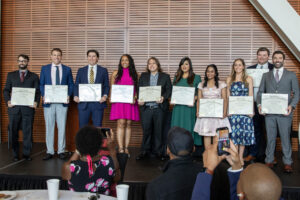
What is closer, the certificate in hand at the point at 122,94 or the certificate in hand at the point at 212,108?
the certificate in hand at the point at 212,108

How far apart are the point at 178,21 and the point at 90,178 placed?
4.49 metres

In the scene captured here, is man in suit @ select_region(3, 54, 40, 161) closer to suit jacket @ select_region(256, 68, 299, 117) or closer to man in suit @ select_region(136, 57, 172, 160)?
man in suit @ select_region(136, 57, 172, 160)

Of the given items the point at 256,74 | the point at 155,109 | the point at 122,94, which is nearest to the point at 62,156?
the point at 122,94

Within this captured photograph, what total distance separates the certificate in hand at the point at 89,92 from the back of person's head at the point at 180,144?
3000 mm

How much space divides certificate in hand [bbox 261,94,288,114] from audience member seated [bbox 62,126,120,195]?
2.65m

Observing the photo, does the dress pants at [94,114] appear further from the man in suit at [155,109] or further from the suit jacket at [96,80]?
the man in suit at [155,109]

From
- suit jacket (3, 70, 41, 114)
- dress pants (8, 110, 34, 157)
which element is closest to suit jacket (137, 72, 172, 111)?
suit jacket (3, 70, 41, 114)

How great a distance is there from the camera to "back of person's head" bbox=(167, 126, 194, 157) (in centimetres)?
169

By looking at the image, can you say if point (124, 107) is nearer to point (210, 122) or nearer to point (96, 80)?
point (96, 80)

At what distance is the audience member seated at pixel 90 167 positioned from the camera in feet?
6.57

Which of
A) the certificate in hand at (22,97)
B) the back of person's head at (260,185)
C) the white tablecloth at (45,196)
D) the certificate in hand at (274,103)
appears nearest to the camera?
the back of person's head at (260,185)

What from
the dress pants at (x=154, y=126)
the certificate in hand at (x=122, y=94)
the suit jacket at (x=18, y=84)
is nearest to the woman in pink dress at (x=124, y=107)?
the certificate in hand at (x=122, y=94)

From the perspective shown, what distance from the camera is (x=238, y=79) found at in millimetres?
4305

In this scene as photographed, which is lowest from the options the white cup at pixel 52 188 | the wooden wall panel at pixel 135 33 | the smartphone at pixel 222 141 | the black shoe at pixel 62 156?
the black shoe at pixel 62 156
